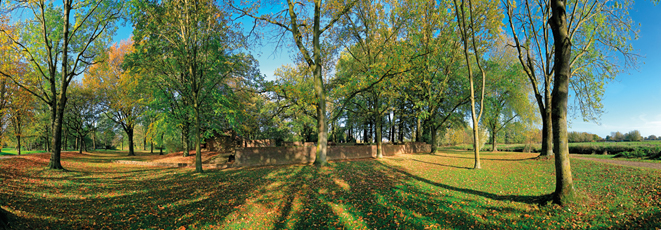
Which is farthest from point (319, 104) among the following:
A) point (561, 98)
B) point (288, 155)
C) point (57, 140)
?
point (57, 140)

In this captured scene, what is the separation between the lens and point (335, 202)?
6.77 meters

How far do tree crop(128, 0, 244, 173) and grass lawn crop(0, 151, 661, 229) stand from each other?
5.46m

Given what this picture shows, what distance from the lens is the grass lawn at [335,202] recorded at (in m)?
5.25

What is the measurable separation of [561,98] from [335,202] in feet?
21.1

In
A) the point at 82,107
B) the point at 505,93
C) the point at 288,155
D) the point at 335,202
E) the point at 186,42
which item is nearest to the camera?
the point at 335,202

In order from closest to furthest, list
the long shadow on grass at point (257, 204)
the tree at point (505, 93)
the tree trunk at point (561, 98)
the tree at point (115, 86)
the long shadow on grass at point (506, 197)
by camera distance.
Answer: the long shadow on grass at point (257, 204)
the tree trunk at point (561, 98)
the long shadow on grass at point (506, 197)
the tree at point (505, 93)
the tree at point (115, 86)

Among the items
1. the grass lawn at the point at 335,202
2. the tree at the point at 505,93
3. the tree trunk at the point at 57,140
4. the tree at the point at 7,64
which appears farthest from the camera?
the tree at the point at 505,93

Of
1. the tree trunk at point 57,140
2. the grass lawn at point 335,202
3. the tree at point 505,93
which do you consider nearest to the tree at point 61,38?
the tree trunk at point 57,140

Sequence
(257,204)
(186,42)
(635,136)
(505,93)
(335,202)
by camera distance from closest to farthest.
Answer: (257,204) < (335,202) < (186,42) < (505,93) < (635,136)

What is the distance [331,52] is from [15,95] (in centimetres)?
2494

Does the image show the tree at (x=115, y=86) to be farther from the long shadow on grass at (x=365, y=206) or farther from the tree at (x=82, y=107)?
the long shadow on grass at (x=365, y=206)

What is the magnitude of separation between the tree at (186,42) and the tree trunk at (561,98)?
1418 centimetres

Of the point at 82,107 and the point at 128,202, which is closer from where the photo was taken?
the point at 128,202

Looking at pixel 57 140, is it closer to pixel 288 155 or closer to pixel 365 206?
pixel 288 155
